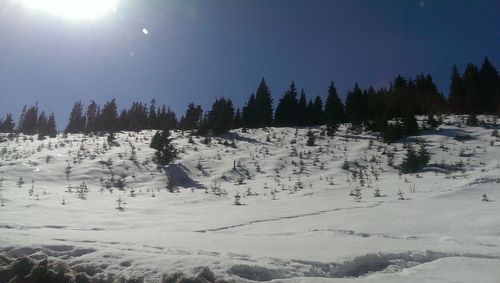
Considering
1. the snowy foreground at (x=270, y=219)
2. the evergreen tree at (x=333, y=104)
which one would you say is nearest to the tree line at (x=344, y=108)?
the evergreen tree at (x=333, y=104)

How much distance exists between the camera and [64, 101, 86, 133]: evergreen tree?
6568 cm

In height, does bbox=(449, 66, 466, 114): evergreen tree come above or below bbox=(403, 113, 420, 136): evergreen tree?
above

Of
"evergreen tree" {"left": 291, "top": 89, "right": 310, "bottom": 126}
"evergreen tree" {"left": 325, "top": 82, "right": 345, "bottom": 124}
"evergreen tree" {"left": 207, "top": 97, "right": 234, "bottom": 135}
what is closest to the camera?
"evergreen tree" {"left": 207, "top": 97, "right": 234, "bottom": 135}

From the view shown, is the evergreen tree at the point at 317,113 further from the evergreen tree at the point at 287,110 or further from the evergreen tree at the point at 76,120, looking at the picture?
the evergreen tree at the point at 76,120

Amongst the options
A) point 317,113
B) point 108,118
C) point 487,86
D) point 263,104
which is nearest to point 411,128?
point 487,86

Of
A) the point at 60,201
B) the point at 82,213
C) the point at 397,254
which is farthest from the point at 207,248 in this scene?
the point at 60,201

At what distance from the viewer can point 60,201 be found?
11750 mm

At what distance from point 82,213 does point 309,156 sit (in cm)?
1372

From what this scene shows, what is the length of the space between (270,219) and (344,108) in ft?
132

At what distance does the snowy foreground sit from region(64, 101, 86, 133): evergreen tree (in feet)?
157

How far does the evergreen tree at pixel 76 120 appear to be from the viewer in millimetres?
65675

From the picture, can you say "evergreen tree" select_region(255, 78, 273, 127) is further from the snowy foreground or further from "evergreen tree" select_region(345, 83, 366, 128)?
the snowy foreground

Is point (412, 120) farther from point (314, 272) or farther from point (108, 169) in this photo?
point (314, 272)

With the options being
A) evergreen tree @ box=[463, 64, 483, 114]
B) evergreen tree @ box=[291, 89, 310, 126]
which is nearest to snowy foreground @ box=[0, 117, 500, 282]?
evergreen tree @ box=[463, 64, 483, 114]
